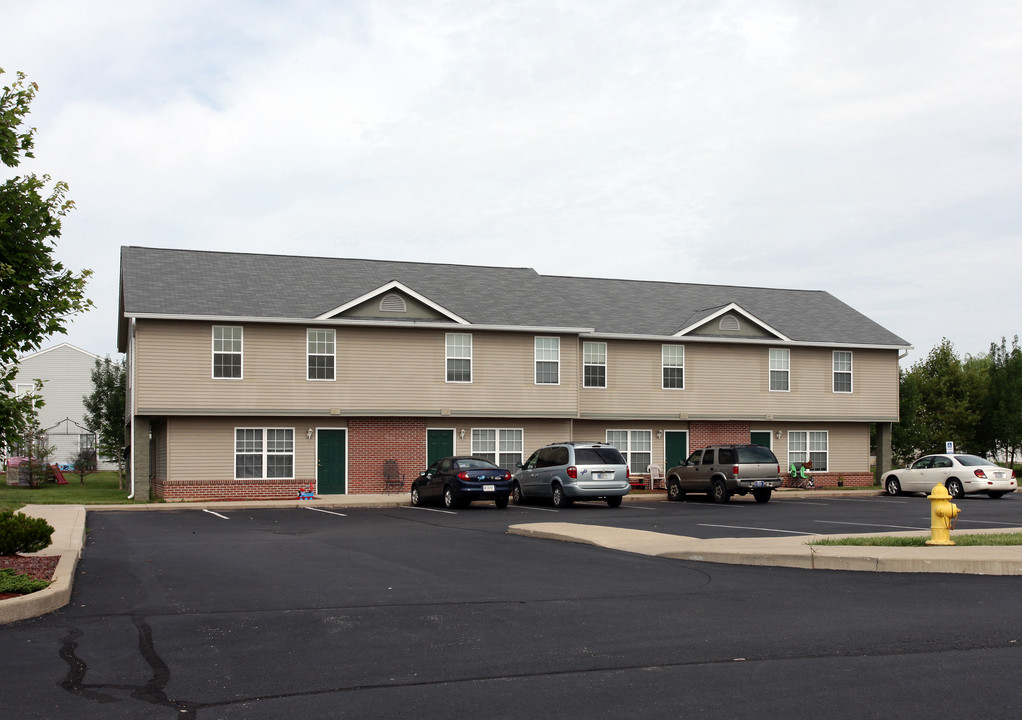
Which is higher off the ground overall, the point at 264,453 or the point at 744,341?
the point at 744,341

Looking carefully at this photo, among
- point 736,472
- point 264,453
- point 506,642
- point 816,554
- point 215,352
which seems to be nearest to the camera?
point 506,642

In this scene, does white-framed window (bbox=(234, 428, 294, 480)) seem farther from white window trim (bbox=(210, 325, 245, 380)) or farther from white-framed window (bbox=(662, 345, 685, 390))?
white-framed window (bbox=(662, 345, 685, 390))

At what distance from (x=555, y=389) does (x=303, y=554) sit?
1904 centimetres

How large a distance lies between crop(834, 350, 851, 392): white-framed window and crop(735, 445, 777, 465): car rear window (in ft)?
32.8

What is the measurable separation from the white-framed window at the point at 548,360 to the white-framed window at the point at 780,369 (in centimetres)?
876

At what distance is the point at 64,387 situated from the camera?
215 feet

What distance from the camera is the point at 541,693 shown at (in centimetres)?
722

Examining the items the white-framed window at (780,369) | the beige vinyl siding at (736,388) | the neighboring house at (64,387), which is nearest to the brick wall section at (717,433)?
the beige vinyl siding at (736,388)

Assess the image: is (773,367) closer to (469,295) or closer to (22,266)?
(469,295)

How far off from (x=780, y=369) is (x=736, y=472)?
976 cm

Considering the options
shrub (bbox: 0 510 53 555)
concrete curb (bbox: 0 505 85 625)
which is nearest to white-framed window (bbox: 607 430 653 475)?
concrete curb (bbox: 0 505 85 625)

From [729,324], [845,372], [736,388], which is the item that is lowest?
[736,388]

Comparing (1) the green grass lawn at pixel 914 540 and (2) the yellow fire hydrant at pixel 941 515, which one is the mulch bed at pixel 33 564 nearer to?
(1) the green grass lawn at pixel 914 540

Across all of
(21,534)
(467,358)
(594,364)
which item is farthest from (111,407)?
(21,534)
